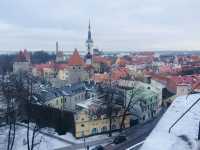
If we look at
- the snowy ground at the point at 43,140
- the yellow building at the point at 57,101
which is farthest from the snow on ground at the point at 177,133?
the yellow building at the point at 57,101

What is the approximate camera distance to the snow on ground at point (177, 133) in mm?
5886

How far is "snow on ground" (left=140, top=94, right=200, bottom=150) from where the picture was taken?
5.89 meters

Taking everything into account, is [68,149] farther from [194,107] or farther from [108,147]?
[194,107]

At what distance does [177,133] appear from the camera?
6.29 meters

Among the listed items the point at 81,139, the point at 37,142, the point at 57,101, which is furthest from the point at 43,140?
the point at 57,101

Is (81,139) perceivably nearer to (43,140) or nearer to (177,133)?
(43,140)

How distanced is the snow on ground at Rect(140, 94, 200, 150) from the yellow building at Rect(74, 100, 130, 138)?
2099 cm

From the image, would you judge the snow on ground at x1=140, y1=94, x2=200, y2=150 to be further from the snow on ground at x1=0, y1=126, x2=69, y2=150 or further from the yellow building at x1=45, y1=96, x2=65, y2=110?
the yellow building at x1=45, y1=96, x2=65, y2=110

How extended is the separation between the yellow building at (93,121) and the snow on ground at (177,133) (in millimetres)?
20992

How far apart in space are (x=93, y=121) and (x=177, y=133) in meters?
22.8

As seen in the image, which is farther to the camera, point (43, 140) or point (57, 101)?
point (57, 101)

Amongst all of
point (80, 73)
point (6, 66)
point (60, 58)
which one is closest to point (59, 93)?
point (80, 73)

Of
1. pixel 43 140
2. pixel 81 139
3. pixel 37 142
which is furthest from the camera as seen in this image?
pixel 81 139

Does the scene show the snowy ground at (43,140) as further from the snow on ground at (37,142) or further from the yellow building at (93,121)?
the yellow building at (93,121)
